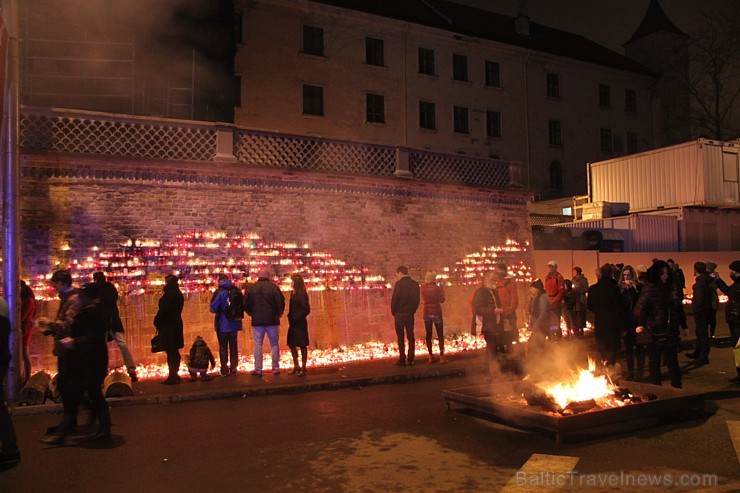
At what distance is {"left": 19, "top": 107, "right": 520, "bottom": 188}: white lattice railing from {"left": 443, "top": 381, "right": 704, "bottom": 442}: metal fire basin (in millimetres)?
7653

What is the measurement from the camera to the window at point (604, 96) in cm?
4200

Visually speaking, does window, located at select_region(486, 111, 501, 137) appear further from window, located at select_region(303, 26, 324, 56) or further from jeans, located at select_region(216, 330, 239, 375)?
jeans, located at select_region(216, 330, 239, 375)

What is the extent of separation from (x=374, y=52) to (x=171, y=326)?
85.1 feet

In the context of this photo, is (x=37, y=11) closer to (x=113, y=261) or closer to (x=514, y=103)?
(x=113, y=261)

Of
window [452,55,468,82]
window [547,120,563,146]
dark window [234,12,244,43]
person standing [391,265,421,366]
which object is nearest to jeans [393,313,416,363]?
person standing [391,265,421,366]

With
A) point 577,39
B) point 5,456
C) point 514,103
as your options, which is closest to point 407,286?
point 5,456

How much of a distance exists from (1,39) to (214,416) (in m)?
5.98

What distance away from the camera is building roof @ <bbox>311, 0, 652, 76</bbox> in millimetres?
33719

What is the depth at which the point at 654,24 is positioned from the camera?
47594 mm

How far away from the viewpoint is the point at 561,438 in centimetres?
629

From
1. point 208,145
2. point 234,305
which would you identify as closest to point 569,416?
point 234,305

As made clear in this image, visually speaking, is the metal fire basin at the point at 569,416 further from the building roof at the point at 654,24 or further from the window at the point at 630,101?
the building roof at the point at 654,24

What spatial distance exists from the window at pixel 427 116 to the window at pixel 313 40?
6615mm

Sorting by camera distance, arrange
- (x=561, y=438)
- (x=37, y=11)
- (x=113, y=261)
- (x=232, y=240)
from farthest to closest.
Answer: (x=37, y=11) < (x=232, y=240) < (x=113, y=261) < (x=561, y=438)
